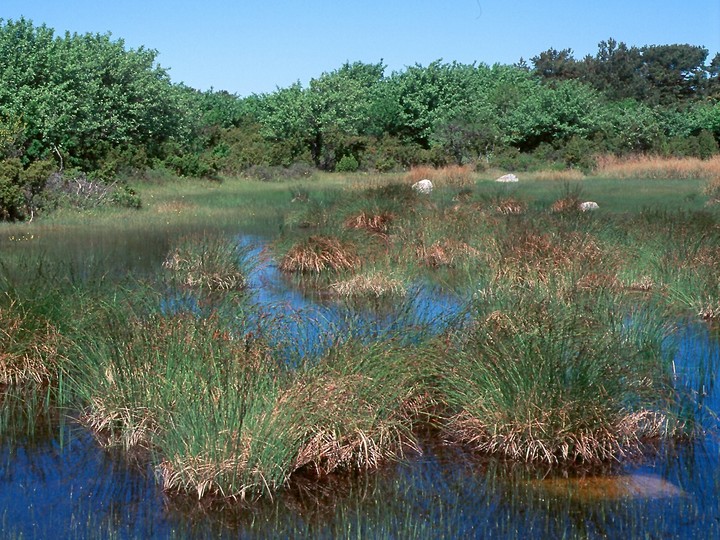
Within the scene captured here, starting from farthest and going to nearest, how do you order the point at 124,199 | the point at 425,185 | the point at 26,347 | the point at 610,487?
the point at 425,185, the point at 124,199, the point at 26,347, the point at 610,487

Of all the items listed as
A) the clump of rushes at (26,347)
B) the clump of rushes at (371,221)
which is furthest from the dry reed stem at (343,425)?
the clump of rushes at (371,221)

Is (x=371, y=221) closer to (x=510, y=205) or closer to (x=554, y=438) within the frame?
(x=510, y=205)

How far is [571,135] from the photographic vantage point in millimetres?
40156

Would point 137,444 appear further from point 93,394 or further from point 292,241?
point 292,241

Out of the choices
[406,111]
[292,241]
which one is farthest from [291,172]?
[292,241]

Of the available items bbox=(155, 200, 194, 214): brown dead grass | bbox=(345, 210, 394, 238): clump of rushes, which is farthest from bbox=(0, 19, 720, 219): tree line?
bbox=(345, 210, 394, 238): clump of rushes

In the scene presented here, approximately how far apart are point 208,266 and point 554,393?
6.47 m

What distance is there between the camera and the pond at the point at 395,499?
4691 millimetres

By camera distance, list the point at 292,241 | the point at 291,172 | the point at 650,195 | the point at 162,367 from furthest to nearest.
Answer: the point at 291,172 → the point at 650,195 → the point at 292,241 → the point at 162,367

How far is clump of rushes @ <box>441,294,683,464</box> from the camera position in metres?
5.55

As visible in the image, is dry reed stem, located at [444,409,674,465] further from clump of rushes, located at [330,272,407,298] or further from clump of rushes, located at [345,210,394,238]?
clump of rushes, located at [345,210,394,238]

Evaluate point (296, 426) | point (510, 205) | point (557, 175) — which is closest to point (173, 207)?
point (510, 205)

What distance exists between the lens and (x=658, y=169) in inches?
1257

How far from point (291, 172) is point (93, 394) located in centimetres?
2774
